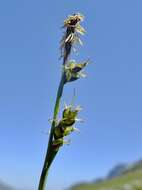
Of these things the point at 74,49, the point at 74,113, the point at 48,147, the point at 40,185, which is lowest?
the point at 40,185

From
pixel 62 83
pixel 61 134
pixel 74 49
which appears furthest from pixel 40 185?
pixel 74 49

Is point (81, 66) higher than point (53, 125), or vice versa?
point (81, 66)

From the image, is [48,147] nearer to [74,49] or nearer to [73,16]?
[74,49]

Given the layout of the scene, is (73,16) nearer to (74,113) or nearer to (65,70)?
(65,70)

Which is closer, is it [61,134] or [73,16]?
[61,134]

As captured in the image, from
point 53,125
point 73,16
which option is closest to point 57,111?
point 53,125

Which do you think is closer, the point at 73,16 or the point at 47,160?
the point at 47,160
